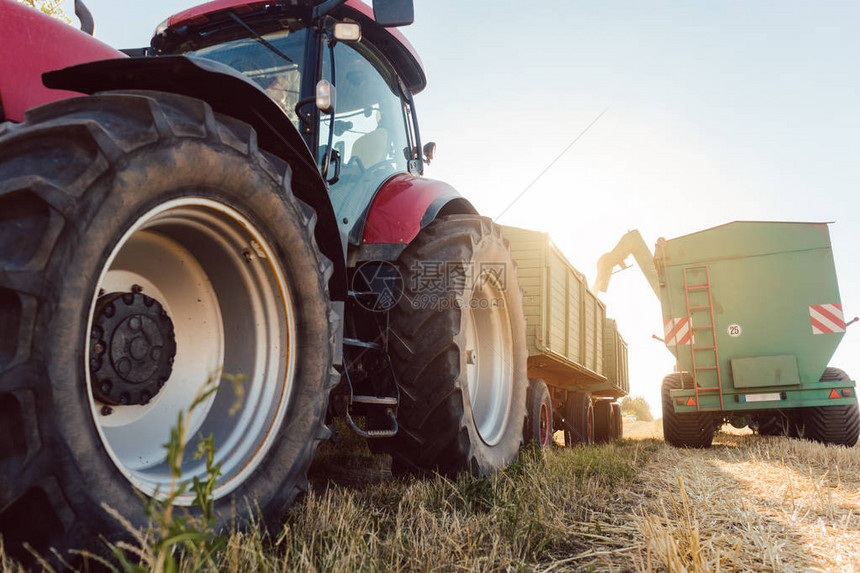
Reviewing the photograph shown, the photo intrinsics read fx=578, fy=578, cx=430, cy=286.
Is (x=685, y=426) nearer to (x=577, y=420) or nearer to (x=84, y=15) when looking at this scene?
(x=577, y=420)

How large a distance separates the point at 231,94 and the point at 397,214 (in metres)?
1.18

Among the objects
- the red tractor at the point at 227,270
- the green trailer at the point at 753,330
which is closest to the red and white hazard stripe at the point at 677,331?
the green trailer at the point at 753,330

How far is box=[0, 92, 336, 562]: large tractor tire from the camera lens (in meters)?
1.09

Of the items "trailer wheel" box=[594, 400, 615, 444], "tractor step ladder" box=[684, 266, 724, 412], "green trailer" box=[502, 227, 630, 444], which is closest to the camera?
"green trailer" box=[502, 227, 630, 444]

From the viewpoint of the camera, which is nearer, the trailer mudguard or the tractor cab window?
the trailer mudguard

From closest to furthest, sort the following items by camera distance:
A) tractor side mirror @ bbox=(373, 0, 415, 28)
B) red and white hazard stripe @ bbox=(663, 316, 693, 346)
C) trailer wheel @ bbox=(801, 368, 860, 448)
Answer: tractor side mirror @ bbox=(373, 0, 415, 28) < trailer wheel @ bbox=(801, 368, 860, 448) < red and white hazard stripe @ bbox=(663, 316, 693, 346)

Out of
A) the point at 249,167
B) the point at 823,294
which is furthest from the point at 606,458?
the point at 823,294

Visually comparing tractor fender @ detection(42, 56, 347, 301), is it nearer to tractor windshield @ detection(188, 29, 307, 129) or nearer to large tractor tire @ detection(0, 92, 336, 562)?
large tractor tire @ detection(0, 92, 336, 562)

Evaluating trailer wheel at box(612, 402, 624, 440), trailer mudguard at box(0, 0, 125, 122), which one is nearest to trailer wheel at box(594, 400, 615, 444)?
trailer wheel at box(612, 402, 624, 440)

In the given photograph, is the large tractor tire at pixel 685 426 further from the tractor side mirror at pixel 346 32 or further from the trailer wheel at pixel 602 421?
the tractor side mirror at pixel 346 32

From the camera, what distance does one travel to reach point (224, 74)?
169 centimetres

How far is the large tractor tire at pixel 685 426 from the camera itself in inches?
301

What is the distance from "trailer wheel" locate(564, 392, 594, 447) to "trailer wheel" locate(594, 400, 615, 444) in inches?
74.7

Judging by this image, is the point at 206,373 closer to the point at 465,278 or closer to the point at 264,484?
the point at 264,484
